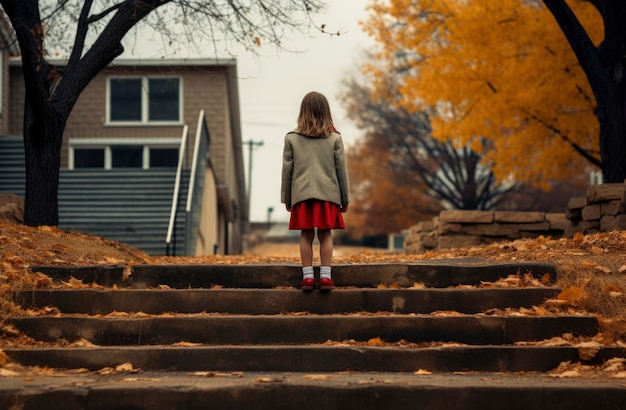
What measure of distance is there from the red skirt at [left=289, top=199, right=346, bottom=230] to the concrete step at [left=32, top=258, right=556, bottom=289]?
21.3 inches

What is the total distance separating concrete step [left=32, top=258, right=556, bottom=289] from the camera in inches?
289

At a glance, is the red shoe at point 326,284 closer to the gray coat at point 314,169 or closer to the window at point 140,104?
the gray coat at point 314,169

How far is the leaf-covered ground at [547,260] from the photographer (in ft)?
21.5

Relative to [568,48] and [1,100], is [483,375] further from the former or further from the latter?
[1,100]

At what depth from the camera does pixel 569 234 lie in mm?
11414

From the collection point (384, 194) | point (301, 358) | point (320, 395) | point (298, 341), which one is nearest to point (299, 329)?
point (298, 341)

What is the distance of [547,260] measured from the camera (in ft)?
26.1

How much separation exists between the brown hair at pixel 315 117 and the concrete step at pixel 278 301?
1317 millimetres

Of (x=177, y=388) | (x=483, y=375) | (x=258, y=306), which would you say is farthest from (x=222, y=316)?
(x=483, y=375)

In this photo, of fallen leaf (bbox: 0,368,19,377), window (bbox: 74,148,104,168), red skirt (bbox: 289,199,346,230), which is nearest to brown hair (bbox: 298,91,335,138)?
red skirt (bbox: 289,199,346,230)

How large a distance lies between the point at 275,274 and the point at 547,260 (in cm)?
257

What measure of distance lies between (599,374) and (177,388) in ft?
9.09

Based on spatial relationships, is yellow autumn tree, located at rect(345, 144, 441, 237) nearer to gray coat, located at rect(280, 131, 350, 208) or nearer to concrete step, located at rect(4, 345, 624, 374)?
gray coat, located at rect(280, 131, 350, 208)

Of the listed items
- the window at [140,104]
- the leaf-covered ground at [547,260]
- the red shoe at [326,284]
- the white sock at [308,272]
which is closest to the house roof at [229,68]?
the window at [140,104]
